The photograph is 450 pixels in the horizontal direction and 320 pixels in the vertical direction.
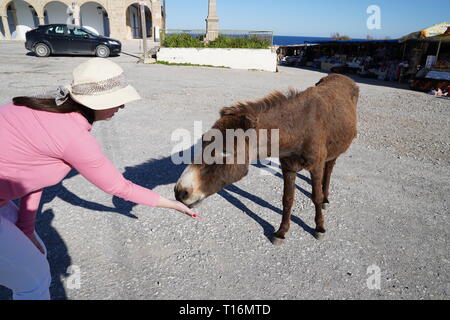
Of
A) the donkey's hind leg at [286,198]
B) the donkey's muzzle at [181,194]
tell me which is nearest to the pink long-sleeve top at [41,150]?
the donkey's muzzle at [181,194]

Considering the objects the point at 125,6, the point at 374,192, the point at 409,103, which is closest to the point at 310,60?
the point at 409,103

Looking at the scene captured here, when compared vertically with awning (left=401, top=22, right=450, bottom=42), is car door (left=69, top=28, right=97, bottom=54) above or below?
below

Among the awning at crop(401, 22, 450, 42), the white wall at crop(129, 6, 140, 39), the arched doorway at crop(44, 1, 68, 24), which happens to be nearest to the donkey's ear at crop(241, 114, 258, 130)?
the awning at crop(401, 22, 450, 42)

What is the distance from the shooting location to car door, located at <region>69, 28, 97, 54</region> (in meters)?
17.6

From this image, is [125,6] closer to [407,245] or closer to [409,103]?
[409,103]

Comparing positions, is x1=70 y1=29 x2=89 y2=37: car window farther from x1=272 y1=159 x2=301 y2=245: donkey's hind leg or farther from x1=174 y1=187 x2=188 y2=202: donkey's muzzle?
x1=174 y1=187 x2=188 y2=202: donkey's muzzle

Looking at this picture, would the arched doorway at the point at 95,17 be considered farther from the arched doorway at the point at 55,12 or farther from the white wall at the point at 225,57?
the white wall at the point at 225,57

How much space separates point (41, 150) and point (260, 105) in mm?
1708

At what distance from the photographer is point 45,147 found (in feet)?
5.40

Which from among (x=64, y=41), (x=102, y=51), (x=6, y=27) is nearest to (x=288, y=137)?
(x=102, y=51)

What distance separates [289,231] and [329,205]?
3.14 ft

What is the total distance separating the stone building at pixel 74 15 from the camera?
30.8 meters

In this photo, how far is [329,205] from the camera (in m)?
4.00

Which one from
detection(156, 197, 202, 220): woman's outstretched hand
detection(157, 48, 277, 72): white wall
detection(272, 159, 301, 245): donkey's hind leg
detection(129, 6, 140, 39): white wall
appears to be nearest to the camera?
detection(156, 197, 202, 220): woman's outstretched hand
